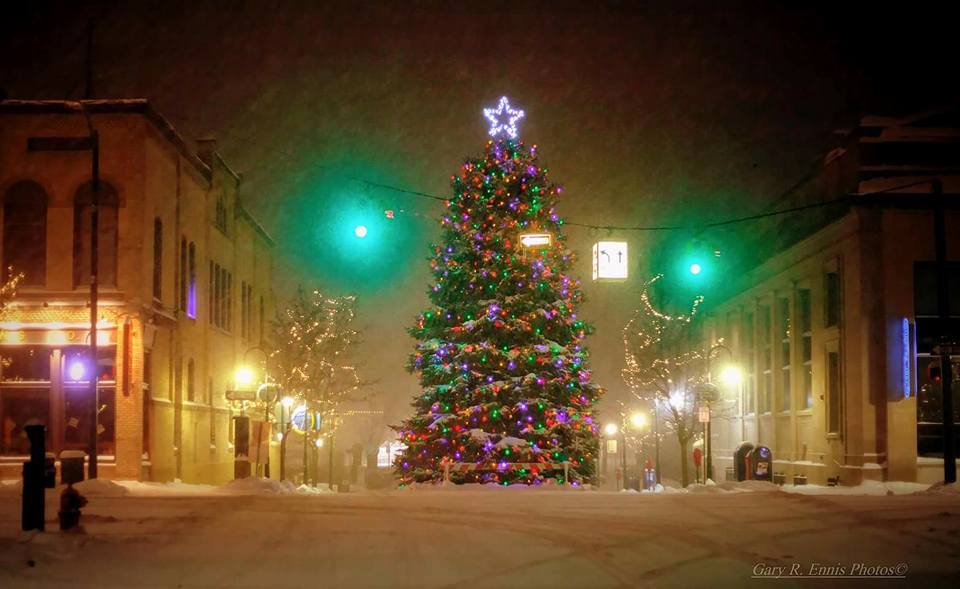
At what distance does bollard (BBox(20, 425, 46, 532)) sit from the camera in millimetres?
14633

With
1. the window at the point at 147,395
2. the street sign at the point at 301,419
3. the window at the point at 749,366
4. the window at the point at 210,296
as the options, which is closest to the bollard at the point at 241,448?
the window at the point at 147,395

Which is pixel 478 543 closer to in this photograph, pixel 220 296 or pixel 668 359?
pixel 220 296

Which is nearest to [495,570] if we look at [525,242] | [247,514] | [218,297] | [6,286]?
[247,514]

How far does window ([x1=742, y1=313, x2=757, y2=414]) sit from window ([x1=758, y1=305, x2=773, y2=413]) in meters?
0.85

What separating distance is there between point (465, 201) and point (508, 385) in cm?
576

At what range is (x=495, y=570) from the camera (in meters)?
13.4

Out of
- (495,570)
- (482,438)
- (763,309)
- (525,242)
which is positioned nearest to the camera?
(495,570)

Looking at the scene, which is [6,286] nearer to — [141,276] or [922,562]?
[141,276]

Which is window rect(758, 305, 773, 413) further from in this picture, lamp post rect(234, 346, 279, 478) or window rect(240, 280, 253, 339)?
window rect(240, 280, 253, 339)

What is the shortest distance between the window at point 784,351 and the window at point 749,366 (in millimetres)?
4977

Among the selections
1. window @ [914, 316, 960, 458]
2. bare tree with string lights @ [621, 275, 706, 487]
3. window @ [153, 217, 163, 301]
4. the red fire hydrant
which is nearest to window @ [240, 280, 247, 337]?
window @ [153, 217, 163, 301]

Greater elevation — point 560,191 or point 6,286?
point 560,191

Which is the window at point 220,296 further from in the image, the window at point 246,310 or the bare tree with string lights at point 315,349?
the bare tree with string lights at point 315,349

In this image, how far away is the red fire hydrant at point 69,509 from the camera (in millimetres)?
15820
